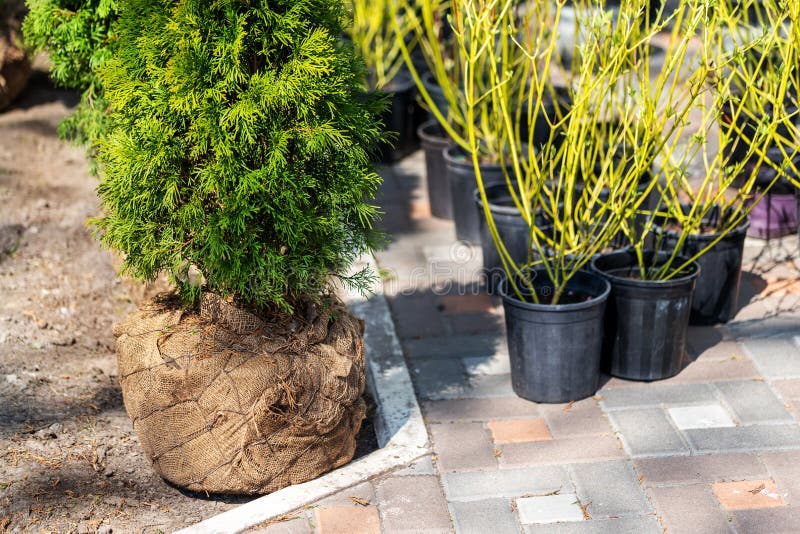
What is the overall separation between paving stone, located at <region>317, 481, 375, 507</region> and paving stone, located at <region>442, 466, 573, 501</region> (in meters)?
0.28

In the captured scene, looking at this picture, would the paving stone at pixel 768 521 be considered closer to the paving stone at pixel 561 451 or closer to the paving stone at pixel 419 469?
the paving stone at pixel 561 451

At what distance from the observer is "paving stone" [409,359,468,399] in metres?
3.83

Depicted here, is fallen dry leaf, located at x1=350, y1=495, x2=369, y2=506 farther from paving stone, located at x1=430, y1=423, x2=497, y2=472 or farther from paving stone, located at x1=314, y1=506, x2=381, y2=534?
paving stone, located at x1=430, y1=423, x2=497, y2=472

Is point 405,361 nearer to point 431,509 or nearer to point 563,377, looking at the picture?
point 563,377

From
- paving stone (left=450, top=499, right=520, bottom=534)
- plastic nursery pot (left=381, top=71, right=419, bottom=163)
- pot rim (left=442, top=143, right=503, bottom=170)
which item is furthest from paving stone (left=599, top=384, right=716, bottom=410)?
plastic nursery pot (left=381, top=71, right=419, bottom=163)

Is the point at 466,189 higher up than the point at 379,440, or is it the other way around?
the point at 466,189

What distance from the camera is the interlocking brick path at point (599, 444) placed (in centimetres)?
302

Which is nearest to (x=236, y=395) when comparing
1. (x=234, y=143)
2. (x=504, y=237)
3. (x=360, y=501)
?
(x=360, y=501)

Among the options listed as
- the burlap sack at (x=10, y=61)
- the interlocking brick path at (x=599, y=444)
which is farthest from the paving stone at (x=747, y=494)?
the burlap sack at (x=10, y=61)

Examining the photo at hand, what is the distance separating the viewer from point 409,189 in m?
6.39

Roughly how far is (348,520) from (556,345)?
3.76 feet

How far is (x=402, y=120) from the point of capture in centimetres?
708

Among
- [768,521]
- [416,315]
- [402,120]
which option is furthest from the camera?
[402,120]

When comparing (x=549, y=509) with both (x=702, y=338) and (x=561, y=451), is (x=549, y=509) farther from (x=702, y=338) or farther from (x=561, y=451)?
(x=702, y=338)
